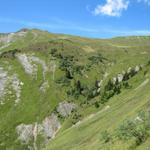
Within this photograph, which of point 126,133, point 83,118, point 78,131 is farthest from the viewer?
point 83,118

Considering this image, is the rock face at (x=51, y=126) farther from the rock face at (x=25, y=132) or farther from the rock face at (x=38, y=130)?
the rock face at (x=25, y=132)

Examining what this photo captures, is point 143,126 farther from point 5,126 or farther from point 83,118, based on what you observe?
point 5,126

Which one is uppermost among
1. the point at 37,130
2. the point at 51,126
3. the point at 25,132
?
the point at 51,126

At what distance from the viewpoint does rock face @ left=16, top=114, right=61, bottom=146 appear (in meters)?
180

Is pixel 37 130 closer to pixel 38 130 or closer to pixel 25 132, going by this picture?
pixel 38 130

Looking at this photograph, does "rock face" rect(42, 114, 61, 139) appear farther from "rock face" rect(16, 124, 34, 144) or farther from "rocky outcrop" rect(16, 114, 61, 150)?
"rock face" rect(16, 124, 34, 144)

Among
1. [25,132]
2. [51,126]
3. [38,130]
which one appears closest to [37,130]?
[38,130]

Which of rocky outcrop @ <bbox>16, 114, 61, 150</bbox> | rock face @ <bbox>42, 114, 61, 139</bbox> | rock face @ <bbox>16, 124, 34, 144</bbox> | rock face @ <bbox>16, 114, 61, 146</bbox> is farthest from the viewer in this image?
rock face @ <bbox>42, 114, 61, 139</bbox>

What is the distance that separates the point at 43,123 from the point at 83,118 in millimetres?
37701

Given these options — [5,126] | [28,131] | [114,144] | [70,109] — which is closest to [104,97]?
[70,109]

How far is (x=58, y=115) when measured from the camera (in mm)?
192375

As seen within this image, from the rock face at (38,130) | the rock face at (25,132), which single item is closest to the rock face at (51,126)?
the rock face at (38,130)

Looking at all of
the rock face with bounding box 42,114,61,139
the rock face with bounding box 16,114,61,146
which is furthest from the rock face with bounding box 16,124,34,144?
the rock face with bounding box 42,114,61,139

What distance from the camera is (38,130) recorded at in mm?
184625
